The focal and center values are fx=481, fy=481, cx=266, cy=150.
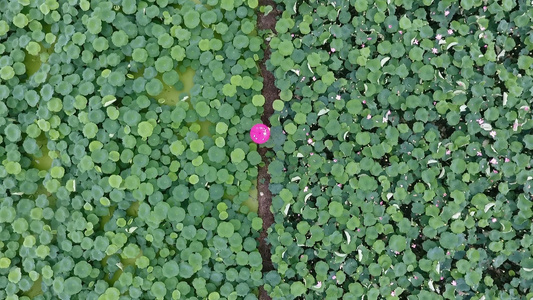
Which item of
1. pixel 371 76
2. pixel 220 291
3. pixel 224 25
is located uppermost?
pixel 224 25

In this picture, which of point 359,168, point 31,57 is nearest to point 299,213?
point 359,168

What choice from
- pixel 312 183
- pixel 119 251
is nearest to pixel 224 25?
pixel 312 183

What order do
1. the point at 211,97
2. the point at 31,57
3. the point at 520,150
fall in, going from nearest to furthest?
the point at 520,150, the point at 211,97, the point at 31,57

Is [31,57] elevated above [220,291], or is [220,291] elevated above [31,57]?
[31,57]

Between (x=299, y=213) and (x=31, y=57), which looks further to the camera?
(x=31, y=57)

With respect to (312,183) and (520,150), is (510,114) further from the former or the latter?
(312,183)

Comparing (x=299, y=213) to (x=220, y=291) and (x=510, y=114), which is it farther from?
(x=510, y=114)

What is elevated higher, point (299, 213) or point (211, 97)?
point (211, 97)

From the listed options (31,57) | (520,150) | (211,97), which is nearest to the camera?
(520,150)

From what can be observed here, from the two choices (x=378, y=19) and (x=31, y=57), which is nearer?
(x=378, y=19)
